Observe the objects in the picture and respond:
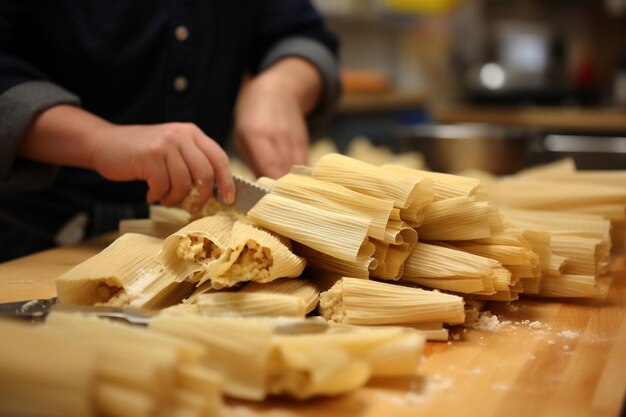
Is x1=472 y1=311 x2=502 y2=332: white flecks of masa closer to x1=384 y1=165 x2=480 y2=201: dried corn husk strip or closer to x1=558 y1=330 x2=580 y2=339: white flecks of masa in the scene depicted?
x1=558 y1=330 x2=580 y2=339: white flecks of masa

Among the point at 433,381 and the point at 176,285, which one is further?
the point at 176,285

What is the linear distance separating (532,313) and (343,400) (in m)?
0.43

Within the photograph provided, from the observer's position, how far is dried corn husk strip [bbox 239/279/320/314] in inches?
35.7

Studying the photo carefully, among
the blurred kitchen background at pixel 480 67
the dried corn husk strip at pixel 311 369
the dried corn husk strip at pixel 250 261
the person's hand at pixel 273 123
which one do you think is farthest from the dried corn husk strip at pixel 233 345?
the blurred kitchen background at pixel 480 67

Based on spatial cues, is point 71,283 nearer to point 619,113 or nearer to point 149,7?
point 149,7

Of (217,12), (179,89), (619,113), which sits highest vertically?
(217,12)

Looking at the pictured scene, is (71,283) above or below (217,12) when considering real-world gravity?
below

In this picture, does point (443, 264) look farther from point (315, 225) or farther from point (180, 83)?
point (180, 83)

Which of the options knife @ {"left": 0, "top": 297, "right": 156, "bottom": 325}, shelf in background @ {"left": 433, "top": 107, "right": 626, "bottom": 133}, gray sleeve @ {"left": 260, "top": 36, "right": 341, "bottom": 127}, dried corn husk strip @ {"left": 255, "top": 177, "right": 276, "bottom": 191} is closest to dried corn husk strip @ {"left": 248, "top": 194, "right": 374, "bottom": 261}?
dried corn husk strip @ {"left": 255, "top": 177, "right": 276, "bottom": 191}

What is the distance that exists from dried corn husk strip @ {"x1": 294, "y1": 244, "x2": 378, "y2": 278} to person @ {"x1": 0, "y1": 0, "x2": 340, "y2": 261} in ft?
1.47

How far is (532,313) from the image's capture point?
102cm

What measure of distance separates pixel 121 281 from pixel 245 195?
11.2 inches

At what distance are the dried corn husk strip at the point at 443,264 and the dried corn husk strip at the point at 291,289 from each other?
148mm

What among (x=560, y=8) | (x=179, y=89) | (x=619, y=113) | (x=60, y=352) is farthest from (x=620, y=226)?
(x=560, y=8)
